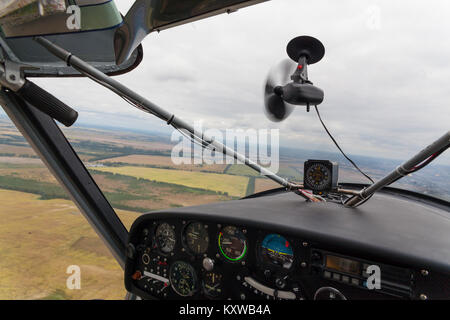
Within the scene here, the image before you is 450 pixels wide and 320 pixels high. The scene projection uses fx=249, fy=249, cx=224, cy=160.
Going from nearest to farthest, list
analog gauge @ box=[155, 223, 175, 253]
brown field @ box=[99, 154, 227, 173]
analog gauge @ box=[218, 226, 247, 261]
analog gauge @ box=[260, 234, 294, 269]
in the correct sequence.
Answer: analog gauge @ box=[260, 234, 294, 269], analog gauge @ box=[218, 226, 247, 261], analog gauge @ box=[155, 223, 175, 253], brown field @ box=[99, 154, 227, 173]

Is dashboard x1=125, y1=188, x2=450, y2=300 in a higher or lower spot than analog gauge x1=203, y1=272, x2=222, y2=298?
higher

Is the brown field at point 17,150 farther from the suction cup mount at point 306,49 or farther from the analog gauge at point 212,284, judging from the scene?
the suction cup mount at point 306,49

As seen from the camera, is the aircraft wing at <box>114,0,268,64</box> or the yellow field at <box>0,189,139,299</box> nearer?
the aircraft wing at <box>114,0,268,64</box>

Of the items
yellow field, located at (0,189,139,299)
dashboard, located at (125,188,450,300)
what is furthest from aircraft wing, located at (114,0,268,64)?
yellow field, located at (0,189,139,299)

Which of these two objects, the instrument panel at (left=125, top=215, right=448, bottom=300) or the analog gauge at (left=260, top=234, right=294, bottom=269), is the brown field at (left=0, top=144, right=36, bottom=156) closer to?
the instrument panel at (left=125, top=215, right=448, bottom=300)

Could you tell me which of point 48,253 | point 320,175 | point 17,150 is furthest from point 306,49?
point 48,253

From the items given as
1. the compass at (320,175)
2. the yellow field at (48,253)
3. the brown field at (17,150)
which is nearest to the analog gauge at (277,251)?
the compass at (320,175)

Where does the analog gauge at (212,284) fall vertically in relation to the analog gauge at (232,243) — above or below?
below
